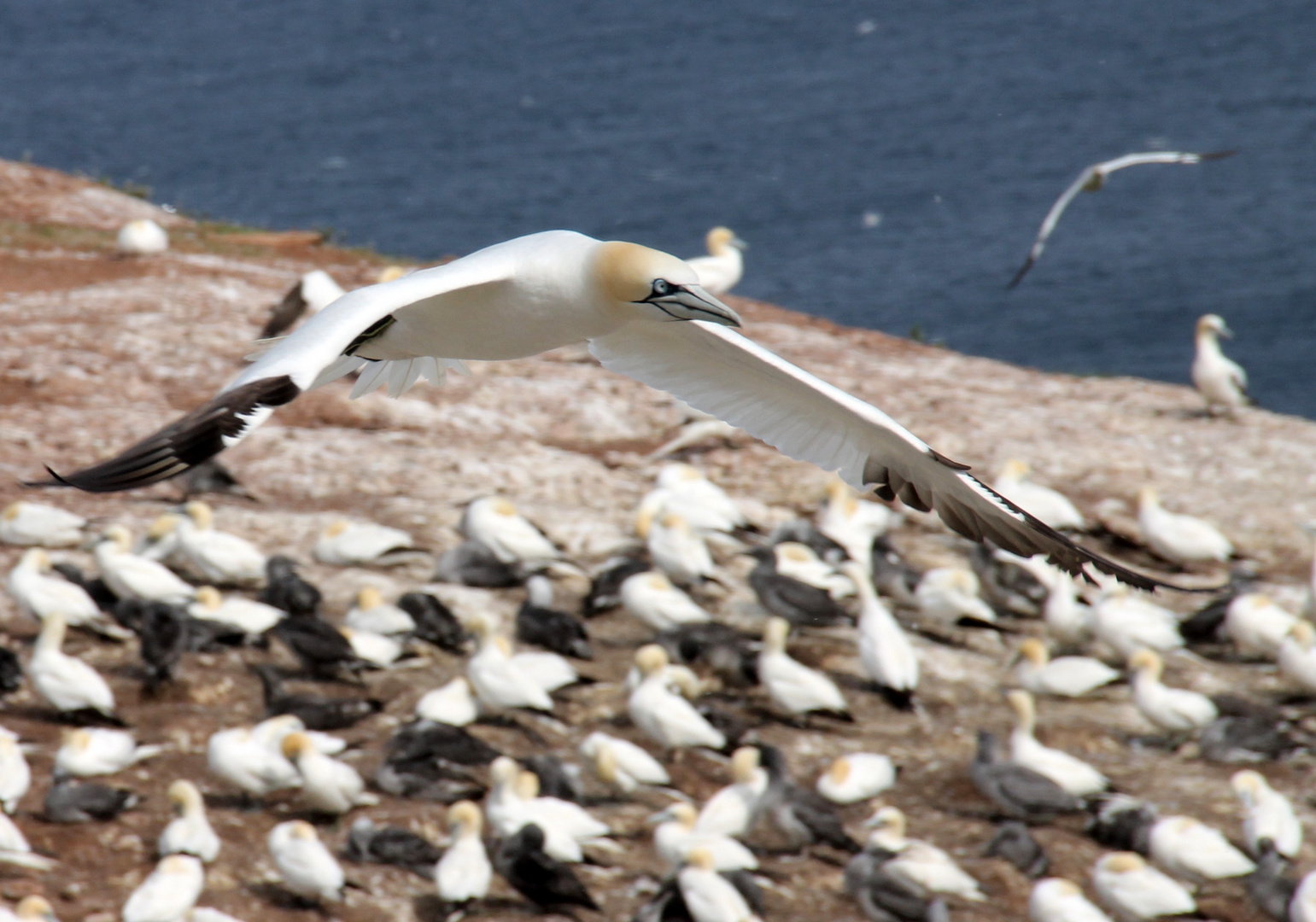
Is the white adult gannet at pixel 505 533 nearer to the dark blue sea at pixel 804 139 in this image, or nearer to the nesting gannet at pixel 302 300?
the nesting gannet at pixel 302 300

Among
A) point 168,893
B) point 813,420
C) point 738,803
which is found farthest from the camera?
point 738,803

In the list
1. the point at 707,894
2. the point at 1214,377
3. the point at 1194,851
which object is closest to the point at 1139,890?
the point at 1194,851

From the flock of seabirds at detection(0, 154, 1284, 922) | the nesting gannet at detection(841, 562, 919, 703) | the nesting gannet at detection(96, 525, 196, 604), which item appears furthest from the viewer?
the nesting gannet at detection(96, 525, 196, 604)

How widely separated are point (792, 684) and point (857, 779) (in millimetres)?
762

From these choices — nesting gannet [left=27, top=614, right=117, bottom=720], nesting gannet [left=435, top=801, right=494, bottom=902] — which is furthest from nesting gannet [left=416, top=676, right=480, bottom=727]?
nesting gannet [left=27, top=614, right=117, bottom=720]

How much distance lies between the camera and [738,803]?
802cm

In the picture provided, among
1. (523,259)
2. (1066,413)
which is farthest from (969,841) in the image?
(1066,413)

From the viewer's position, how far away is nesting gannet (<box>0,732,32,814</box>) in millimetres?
7535

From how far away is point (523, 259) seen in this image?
552 centimetres

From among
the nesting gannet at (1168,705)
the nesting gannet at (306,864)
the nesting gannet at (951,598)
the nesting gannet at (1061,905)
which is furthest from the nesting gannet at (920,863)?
the nesting gannet at (306,864)

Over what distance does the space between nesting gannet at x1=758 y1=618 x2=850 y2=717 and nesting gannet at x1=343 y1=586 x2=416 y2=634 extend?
2.05 m

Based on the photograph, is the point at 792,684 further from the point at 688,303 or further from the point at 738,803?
the point at 688,303

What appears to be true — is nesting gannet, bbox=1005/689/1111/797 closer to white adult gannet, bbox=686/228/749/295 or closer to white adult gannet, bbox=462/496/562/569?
white adult gannet, bbox=462/496/562/569

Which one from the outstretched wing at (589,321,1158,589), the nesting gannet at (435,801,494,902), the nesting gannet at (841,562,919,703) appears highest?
the outstretched wing at (589,321,1158,589)
